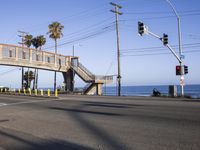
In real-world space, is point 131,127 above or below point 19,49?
below

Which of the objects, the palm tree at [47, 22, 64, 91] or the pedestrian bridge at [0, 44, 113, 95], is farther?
the palm tree at [47, 22, 64, 91]

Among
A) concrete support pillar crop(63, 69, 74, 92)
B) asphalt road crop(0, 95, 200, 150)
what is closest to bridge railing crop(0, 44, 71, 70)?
concrete support pillar crop(63, 69, 74, 92)

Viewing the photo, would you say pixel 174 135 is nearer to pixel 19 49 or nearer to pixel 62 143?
pixel 62 143

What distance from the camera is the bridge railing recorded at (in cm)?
4569

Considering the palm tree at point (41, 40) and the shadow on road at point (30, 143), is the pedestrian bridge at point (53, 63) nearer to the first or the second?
the palm tree at point (41, 40)

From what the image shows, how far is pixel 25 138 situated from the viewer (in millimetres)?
8672

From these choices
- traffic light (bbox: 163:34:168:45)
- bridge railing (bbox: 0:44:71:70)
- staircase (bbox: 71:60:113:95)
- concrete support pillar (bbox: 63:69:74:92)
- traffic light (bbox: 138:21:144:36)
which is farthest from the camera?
concrete support pillar (bbox: 63:69:74:92)

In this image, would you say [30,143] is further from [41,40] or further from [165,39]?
[41,40]

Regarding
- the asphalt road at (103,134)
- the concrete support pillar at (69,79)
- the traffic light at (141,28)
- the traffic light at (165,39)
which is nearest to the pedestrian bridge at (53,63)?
the concrete support pillar at (69,79)

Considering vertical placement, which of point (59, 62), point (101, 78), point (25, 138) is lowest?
point (25, 138)

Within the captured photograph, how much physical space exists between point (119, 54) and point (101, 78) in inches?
624

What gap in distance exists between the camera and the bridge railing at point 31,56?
45.7 metres

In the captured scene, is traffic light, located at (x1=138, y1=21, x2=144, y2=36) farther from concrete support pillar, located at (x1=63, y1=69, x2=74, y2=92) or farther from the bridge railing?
concrete support pillar, located at (x1=63, y1=69, x2=74, y2=92)

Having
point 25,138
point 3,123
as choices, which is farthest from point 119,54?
point 25,138
